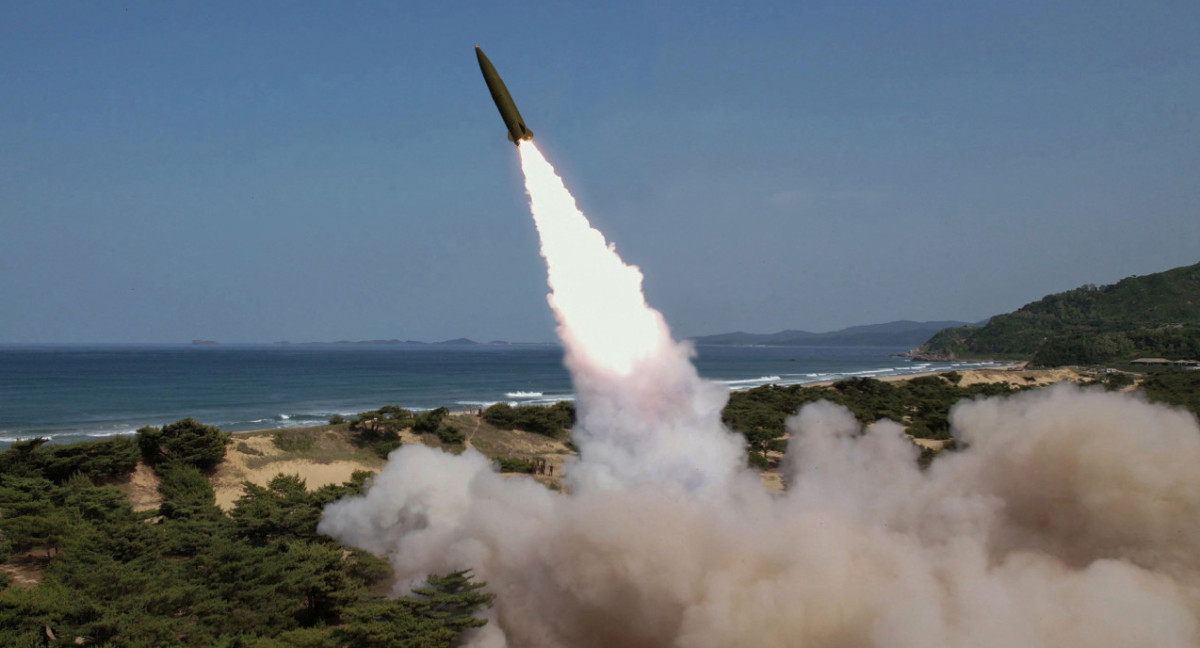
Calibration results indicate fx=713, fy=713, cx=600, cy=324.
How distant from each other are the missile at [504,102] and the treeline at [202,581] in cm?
1621

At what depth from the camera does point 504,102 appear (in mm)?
26969

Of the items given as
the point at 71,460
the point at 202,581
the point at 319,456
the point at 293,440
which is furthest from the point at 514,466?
the point at 71,460

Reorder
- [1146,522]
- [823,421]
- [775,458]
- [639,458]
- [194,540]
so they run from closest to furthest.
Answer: [1146,522]
[194,540]
[639,458]
[823,421]
[775,458]

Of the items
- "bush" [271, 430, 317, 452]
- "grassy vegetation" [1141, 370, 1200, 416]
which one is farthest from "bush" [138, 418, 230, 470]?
"grassy vegetation" [1141, 370, 1200, 416]

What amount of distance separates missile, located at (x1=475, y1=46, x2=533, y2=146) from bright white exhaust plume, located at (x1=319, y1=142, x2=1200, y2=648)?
167 cm

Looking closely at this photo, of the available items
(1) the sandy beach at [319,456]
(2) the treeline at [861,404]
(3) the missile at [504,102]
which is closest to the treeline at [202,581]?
(1) the sandy beach at [319,456]

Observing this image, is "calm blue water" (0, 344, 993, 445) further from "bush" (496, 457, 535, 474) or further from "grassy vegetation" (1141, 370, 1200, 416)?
"grassy vegetation" (1141, 370, 1200, 416)

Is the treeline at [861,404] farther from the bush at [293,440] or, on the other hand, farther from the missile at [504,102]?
the bush at [293,440]

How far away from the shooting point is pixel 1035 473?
78.5 ft

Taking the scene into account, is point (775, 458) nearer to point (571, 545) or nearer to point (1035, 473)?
point (1035, 473)

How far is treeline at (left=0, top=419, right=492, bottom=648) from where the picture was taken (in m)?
18.2

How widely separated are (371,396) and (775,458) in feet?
232

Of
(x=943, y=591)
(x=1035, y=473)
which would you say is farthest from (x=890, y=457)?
(x=943, y=591)

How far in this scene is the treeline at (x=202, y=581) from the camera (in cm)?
1817
